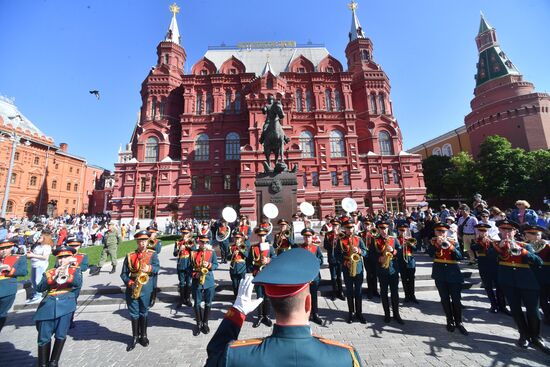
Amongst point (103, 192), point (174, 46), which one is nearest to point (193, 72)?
point (174, 46)

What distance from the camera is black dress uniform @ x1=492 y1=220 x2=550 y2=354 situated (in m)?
4.30

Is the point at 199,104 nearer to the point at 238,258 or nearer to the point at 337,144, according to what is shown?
the point at 337,144

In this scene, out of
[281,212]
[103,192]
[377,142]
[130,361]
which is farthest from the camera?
[103,192]

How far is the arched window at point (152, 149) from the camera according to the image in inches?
1257

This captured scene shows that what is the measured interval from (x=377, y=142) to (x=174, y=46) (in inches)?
1251

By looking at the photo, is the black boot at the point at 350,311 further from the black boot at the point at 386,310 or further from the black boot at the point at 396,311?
the black boot at the point at 396,311

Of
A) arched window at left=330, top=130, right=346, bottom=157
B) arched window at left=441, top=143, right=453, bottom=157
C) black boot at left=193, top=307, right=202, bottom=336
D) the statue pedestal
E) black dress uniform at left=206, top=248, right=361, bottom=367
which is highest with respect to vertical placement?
arched window at left=441, top=143, right=453, bottom=157

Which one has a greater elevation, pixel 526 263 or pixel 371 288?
pixel 526 263

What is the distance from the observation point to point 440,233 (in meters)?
5.37

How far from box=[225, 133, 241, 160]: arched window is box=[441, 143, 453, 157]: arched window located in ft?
151

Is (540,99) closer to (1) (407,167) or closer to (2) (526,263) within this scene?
(1) (407,167)

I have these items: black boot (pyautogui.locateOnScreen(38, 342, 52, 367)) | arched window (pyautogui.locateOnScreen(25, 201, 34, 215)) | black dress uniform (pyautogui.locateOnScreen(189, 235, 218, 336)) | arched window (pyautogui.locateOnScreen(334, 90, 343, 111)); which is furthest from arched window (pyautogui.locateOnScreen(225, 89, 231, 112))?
arched window (pyautogui.locateOnScreen(25, 201, 34, 215))

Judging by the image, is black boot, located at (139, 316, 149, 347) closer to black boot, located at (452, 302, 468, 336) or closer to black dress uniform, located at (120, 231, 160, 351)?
black dress uniform, located at (120, 231, 160, 351)

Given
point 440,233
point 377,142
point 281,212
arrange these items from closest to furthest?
point 440,233
point 281,212
point 377,142
